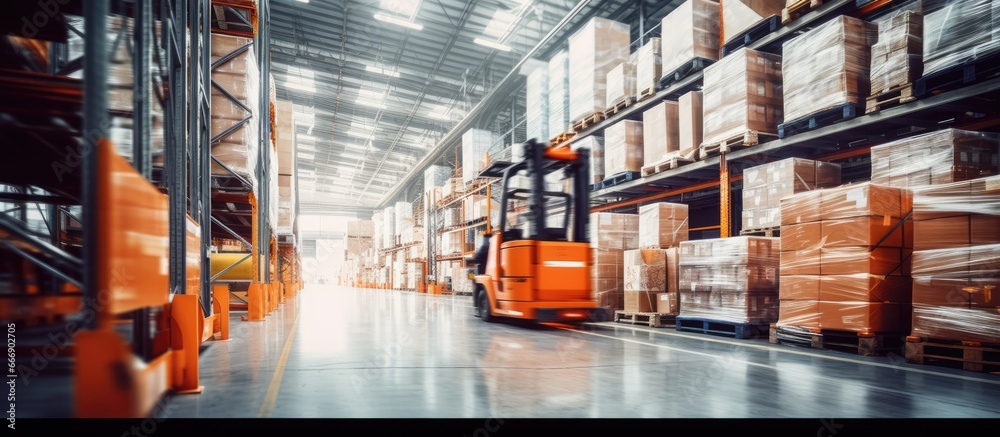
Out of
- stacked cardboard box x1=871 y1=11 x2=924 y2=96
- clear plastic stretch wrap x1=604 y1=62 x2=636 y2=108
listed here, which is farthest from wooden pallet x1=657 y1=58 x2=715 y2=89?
stacked cardboard box x1=871 y1=11 x2=924 y2=96

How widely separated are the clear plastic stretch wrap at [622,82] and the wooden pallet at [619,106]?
0.19 feet

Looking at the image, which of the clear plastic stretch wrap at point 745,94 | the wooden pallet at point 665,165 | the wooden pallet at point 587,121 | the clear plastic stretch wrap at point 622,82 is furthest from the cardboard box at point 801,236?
the wooden pallet at point 587,121

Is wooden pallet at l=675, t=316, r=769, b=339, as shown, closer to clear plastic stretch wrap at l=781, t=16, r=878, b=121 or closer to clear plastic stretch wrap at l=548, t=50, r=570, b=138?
clear plastic stretch wrap at l=781, t=16, r=878, b=121

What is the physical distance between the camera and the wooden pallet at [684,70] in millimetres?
6863

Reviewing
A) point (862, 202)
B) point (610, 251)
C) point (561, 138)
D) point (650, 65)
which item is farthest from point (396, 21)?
point (862, 202)

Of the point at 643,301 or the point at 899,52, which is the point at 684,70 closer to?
the point at 899,52

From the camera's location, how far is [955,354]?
4070 millimetres

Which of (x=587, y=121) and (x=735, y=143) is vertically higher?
(x=587, y=121)

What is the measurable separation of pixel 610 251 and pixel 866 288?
366 cm

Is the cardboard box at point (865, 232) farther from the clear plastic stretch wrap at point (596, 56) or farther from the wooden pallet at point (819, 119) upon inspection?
the clear plastic stretch wrap at point (596, 56)

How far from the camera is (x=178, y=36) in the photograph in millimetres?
3514

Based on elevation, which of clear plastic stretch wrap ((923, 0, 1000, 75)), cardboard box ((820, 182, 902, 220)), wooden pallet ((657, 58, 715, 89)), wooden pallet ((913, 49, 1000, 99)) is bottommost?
cardboard box ((820, 182, 902, 220))

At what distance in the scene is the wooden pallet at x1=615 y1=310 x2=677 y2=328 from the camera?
6.86 m

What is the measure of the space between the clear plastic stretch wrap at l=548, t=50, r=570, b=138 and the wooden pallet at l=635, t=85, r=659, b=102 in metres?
1.94
